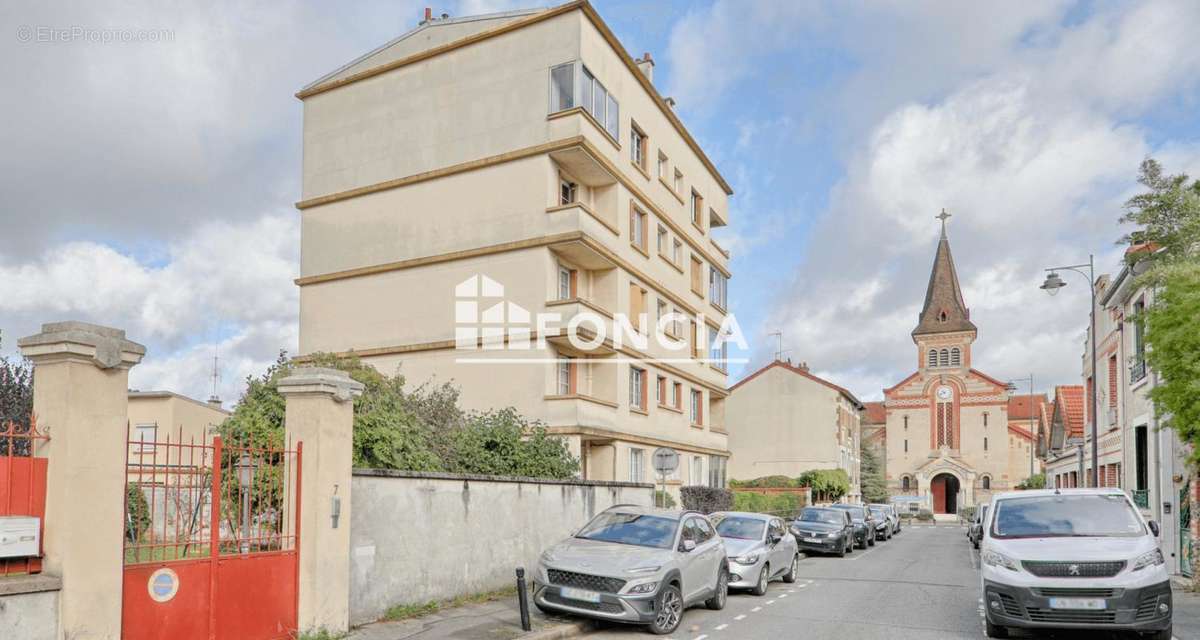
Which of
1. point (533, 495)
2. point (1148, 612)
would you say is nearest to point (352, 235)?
point (533, 495)

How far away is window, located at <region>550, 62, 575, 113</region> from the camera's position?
25.8m

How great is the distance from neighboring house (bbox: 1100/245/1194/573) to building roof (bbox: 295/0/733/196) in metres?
15.0

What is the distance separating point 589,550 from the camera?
12.7m

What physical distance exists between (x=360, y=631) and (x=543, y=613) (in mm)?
2789

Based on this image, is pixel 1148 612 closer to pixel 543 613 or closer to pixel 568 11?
pixel 543 613

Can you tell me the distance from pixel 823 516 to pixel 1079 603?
57.9ft

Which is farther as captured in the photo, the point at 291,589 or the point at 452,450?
the point at 452,450

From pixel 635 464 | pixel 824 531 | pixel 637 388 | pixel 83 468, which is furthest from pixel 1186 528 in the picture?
pixel 83 468

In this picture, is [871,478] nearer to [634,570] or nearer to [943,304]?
[943,304]

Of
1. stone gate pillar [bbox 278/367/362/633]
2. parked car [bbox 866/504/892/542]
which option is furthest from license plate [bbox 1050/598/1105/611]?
parked car [bbox 866/504/892/542]

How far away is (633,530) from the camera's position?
13422mm

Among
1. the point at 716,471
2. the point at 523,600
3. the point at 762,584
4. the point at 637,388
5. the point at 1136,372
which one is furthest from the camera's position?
the point at 716,471

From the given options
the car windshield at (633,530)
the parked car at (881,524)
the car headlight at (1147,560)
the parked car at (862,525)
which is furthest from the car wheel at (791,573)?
the parked car at (881,524)

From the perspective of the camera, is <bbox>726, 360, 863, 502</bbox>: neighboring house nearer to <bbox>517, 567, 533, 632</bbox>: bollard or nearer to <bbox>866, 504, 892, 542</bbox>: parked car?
<bbox>866, 504, 892, 542</bbox>: parked car
